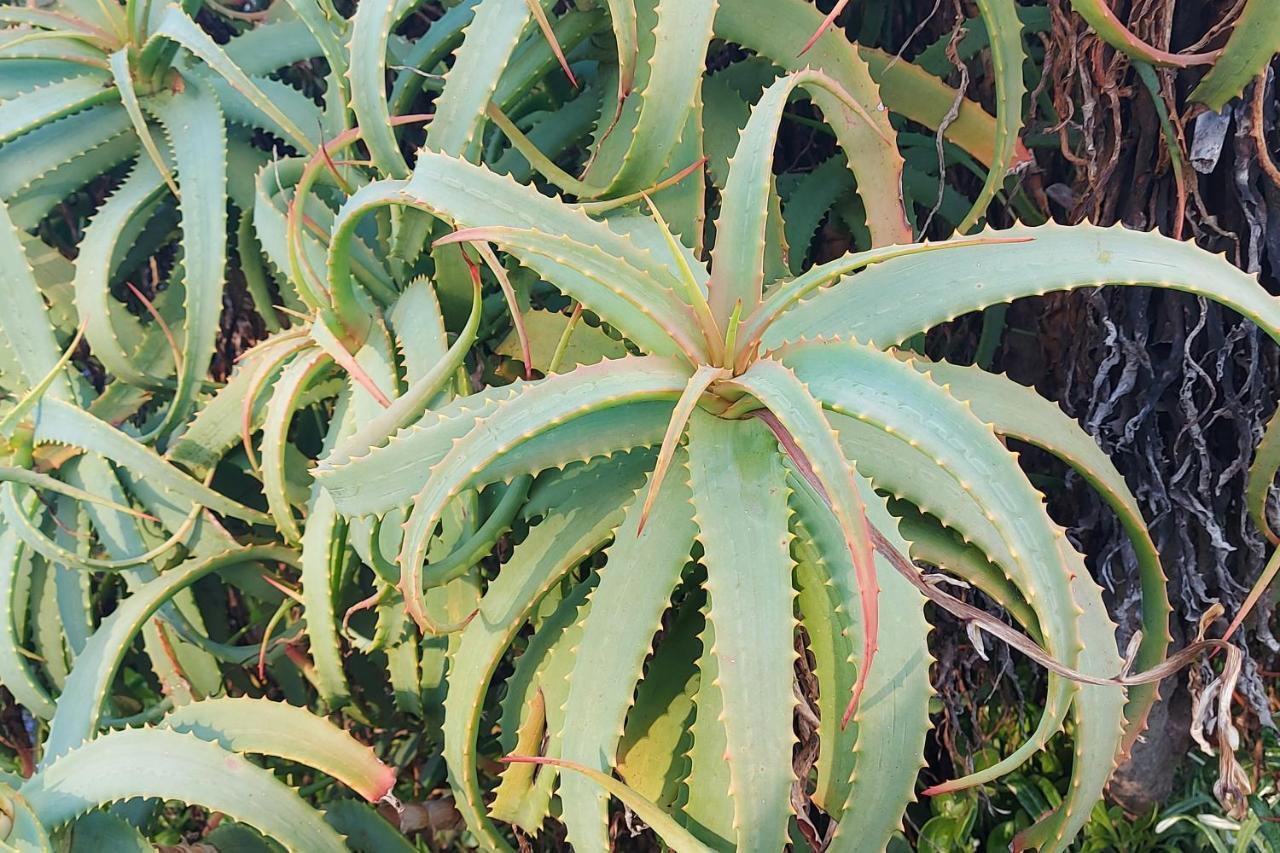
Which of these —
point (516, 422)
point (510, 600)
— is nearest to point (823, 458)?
point (516, 422)

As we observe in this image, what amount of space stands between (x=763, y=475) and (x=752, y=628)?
10 cm

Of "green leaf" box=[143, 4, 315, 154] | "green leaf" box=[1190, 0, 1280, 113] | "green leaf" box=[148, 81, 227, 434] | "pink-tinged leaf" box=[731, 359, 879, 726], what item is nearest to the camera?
"pink-tinged leaf" box=[731, 359, 879, 726]

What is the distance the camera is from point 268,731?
775mm

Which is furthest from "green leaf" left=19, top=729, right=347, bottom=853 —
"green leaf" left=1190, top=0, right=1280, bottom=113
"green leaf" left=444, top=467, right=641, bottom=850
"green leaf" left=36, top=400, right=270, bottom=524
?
"green leaf" left=1190, top=0, right=1280, bottom=113

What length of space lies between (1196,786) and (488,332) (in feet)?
2.71

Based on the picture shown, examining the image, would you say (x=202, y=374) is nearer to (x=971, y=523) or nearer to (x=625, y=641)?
(x=625, y=641)

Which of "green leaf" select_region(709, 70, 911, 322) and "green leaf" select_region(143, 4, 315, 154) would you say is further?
"green leaf" select_region(143, 4, 315, 154)

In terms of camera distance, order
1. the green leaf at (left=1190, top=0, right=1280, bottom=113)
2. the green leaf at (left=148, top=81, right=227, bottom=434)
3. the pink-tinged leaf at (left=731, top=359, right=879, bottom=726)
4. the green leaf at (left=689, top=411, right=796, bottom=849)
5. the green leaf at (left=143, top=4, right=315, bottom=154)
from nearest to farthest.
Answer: the pink-tinged leaf at (left=731, top=359, right=879, bottom=726), the green leaf at (left=689, top=411, right=796, bottom=849), the green leaf at (left=1190, top=0, right=1280, bottom=113), the green leaf at (left=143, top=4, right=315, bottom=154), the green leaf at (left=148, top=81, right=227, bottom=434)

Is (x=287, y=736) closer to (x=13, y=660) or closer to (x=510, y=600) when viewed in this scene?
(x=510, y=600)

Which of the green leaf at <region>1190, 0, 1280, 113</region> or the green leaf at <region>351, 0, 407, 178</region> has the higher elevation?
the green leaf at <region>1190, 0, 1280, 113</region>

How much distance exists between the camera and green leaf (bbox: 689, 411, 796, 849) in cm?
56

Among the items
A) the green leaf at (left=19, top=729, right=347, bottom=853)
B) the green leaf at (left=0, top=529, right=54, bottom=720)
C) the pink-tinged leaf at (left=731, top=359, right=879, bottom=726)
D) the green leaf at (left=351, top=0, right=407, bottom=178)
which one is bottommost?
the green leaf at (left=19, top=729, right=347, bottom=853)

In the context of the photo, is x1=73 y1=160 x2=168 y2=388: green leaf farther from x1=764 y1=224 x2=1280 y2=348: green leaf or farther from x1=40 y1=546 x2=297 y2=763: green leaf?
x1=764 y1=224 x2=1280 y2=348: green leaf

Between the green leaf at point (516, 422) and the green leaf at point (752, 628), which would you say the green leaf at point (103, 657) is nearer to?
the green leaf at point (516, 422)
